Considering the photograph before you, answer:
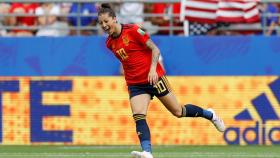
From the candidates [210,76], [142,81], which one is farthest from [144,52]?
[210,76]

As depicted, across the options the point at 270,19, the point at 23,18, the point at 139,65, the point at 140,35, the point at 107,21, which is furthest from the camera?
the point at 23,18

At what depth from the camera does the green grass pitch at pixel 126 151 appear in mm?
11656

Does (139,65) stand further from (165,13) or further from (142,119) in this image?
(165,13)

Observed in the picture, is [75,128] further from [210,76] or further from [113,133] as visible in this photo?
[210,76]

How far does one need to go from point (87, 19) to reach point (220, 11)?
231cm

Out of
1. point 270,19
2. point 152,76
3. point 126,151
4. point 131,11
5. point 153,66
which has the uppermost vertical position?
point 131,11

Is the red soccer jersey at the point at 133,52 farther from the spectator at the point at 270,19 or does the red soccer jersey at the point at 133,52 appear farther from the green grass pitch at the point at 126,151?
the spectator at the point at 270,19

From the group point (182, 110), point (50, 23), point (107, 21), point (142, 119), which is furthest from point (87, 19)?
point (142, 119)

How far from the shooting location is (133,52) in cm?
1045

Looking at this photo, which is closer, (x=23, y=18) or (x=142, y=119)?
(x=142, y=119)

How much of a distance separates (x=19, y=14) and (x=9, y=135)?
2.00 meters

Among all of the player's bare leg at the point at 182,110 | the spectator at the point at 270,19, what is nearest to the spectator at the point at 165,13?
the spectator at the point at 270,19

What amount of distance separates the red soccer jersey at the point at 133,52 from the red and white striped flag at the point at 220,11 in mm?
3891

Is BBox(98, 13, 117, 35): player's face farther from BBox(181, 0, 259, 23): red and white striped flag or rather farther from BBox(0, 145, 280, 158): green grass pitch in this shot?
BBox(181, 0, 259, 23): red and white striped flag
